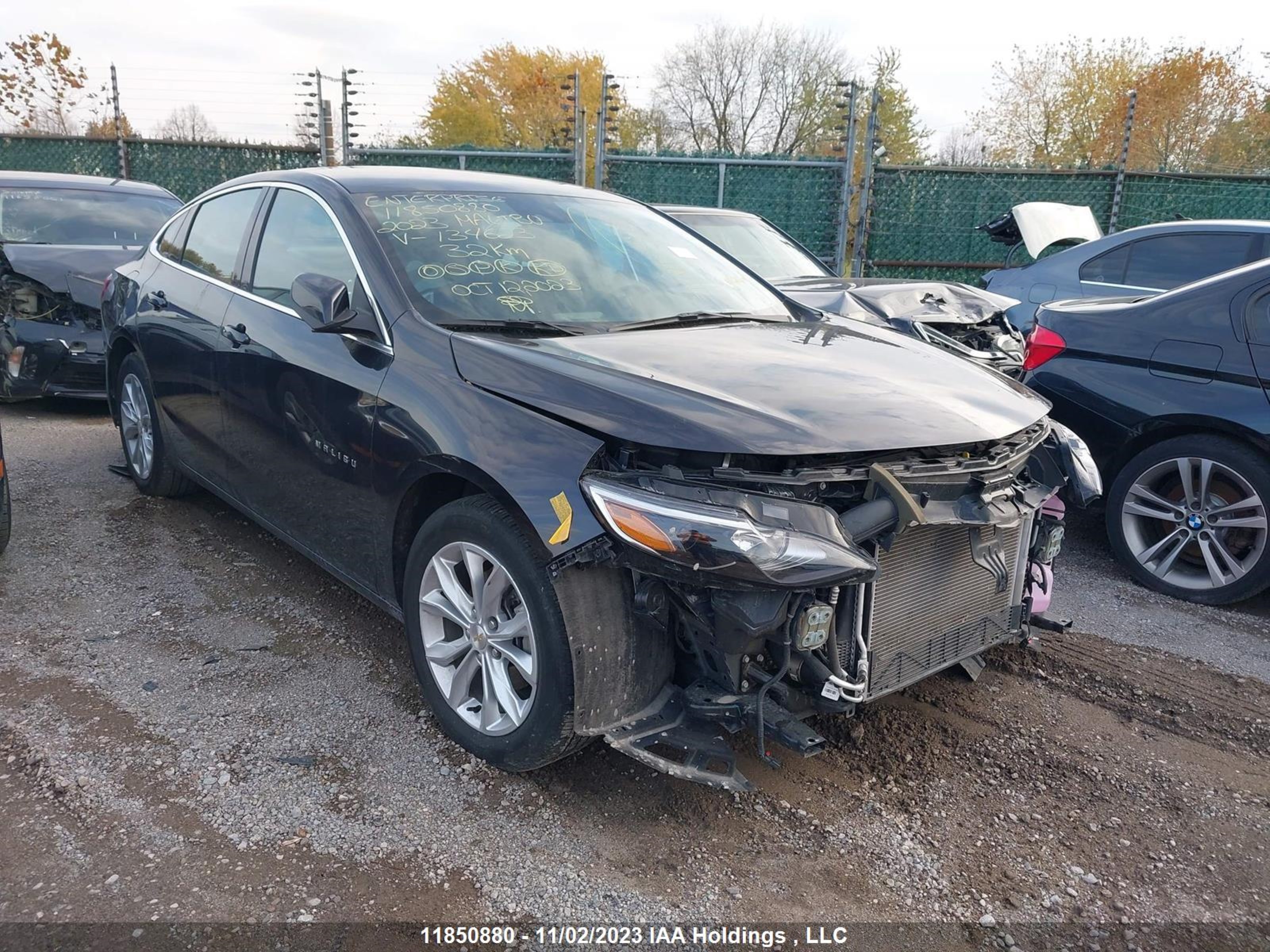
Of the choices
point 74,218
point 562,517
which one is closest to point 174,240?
point 562,517

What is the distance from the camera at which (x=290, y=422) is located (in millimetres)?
3461

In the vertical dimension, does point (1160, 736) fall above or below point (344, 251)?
below

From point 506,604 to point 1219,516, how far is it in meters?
3.46

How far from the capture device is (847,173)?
13.1 metres

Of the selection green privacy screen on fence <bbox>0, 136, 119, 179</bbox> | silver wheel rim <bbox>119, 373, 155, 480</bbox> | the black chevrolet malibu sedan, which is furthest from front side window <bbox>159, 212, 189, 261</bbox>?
green privacy screen on fence <bbox>0, 136, 119, 179</bbox>

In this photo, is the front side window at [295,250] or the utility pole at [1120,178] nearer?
the front side window at [295,250]

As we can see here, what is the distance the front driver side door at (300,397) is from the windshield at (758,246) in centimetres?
399

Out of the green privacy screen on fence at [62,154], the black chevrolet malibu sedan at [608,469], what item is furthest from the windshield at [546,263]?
the green privacy screen on fence at [62,154]

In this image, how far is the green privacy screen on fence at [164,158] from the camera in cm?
1494

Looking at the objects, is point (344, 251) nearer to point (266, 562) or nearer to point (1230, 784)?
point (266, 562)

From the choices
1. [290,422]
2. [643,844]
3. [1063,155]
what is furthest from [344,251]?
[1063,155]

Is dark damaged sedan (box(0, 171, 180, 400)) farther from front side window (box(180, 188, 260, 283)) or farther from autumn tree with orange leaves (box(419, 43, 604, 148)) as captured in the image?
autumn tree with orange leaves (box(419, 43, 604, 148))

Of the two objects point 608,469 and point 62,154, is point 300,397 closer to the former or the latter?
point 608,469

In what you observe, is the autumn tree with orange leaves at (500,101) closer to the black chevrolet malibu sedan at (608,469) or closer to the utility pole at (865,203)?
the utility pole at (865,203)
